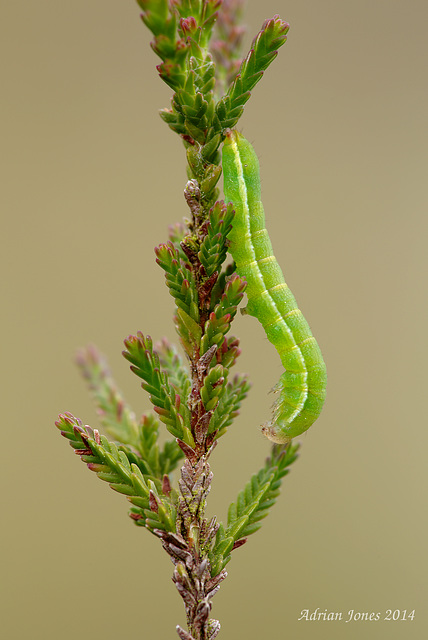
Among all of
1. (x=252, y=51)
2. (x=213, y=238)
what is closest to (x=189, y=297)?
(x=213, y=238)

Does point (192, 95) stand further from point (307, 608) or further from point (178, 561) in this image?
point (307, 608)

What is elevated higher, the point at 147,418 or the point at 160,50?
the point at 160,50

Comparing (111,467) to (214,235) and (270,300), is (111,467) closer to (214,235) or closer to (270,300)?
(214,235)

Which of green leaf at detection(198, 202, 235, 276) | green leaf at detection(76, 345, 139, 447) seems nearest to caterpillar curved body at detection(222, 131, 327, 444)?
green leaf at detection(198, 202, 235, 276)

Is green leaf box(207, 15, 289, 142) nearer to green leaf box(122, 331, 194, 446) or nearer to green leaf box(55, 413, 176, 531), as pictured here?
green leaf box(122, 331, 194, 446)

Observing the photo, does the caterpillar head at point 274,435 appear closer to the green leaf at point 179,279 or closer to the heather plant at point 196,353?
the heather plant at point 196,353

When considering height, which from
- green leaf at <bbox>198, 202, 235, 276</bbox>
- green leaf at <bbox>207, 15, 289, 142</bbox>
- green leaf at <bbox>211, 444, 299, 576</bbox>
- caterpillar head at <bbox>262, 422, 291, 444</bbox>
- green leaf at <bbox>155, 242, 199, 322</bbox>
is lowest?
green leaf at <bbox>211, 444, 299, 576</bbox>

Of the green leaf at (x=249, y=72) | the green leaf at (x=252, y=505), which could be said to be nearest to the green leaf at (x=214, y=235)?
the green leaf at (x=249, y=72)
